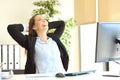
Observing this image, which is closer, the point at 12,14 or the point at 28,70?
the point at 28,70

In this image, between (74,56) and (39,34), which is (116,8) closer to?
(74,56)

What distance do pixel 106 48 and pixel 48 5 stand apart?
118 inches

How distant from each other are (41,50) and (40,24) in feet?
1.08

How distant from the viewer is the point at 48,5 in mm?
5062

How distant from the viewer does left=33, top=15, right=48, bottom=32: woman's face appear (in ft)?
9.49

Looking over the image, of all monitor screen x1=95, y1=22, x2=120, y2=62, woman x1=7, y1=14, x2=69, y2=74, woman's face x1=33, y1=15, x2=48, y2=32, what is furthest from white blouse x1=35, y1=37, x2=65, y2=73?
monitor screen x1=95, y1=22, x2=120, y2=62

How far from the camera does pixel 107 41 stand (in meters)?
2.21

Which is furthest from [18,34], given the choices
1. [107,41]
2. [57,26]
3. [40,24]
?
[107,41]

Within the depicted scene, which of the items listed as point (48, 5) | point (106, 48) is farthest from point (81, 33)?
point (106, 48)

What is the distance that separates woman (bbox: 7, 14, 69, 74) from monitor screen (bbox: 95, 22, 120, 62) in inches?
24.5

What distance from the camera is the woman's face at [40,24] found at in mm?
2892

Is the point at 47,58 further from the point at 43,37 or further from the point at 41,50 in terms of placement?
the point at 43,37

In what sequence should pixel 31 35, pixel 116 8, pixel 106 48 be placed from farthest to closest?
pixel 116 8 → pixel 31 35 → pixel 106 48

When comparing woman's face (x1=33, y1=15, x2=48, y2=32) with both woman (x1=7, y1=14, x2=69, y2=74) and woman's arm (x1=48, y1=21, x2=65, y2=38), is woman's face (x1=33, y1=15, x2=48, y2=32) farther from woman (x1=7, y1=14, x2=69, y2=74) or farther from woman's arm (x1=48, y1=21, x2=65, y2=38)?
woman's arm (x1=48, y1=21, x2=65, y2=38)
